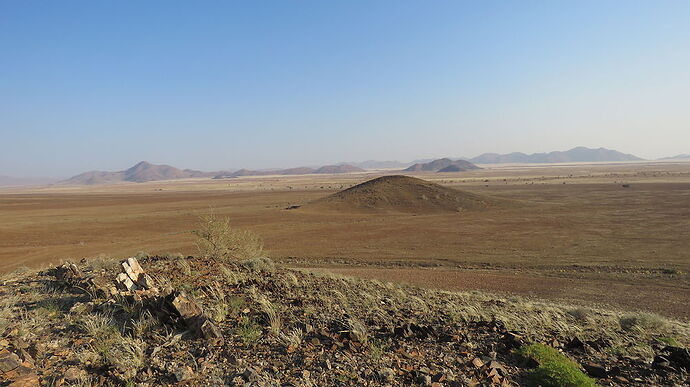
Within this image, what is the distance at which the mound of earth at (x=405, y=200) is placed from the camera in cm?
4843

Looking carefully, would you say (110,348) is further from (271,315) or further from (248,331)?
(271,315)

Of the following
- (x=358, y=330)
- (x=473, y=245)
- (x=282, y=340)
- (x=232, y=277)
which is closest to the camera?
(x=282, y=340)

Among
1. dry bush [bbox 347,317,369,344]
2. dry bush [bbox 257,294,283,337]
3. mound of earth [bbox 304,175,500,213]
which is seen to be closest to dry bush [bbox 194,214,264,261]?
dry bush [bbox 257,294,283,337]

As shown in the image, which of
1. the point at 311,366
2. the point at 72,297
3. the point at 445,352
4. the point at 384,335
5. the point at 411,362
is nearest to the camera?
the point at 311,366

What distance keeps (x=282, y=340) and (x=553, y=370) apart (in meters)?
4.58

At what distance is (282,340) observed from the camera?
644cm

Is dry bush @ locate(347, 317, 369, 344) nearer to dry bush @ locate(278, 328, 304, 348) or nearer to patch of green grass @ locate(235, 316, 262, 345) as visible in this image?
dry bush @ locate(278, 328, 304, 348)

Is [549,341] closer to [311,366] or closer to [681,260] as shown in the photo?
[311,366]

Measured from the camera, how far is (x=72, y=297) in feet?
26.6

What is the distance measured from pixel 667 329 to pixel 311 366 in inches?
393

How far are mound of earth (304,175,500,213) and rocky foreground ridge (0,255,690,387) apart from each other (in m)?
38.7

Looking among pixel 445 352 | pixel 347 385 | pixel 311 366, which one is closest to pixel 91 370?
pixel 311 366

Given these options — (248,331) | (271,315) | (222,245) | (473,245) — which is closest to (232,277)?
(271,315)

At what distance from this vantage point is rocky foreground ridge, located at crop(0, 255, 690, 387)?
538cm
